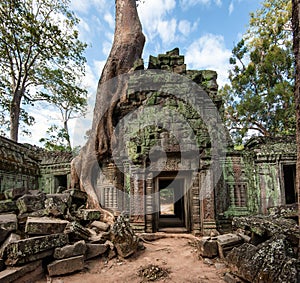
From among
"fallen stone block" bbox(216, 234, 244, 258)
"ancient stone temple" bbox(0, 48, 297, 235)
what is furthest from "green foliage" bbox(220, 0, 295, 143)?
"fallen stone block" bbox(216, 234, 244, 258)

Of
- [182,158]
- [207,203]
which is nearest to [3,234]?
[182,158]

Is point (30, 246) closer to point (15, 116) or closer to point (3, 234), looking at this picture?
point (3, 234)

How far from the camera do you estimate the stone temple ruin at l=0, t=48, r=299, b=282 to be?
11.6 feet

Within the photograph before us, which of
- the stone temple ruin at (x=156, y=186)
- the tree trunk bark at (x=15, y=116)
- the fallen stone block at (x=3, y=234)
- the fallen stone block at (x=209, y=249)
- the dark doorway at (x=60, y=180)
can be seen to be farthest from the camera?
the tree trunk bark at (x=15, y=116)

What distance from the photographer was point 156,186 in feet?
20.2

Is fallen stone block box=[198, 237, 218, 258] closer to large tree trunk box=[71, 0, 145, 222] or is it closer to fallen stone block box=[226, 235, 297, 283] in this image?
fallen stone block box=[226, 235, 297, 283]

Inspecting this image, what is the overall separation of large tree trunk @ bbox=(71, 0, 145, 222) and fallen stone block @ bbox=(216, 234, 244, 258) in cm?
423

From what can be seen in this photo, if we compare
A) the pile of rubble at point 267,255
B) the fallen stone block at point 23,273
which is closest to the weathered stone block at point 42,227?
the fallen stone block at point 23,273

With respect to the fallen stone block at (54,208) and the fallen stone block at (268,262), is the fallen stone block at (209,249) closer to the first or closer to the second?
the fallen stone block at (268,262)

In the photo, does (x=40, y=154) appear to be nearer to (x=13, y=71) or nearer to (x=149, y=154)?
(x=13, y=71)

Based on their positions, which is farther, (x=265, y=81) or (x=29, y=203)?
(x=265, y=81)

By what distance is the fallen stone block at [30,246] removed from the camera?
→ 2.89 m

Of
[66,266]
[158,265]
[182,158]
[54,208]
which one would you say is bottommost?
[158,265]

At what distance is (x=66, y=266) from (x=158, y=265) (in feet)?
4.98
